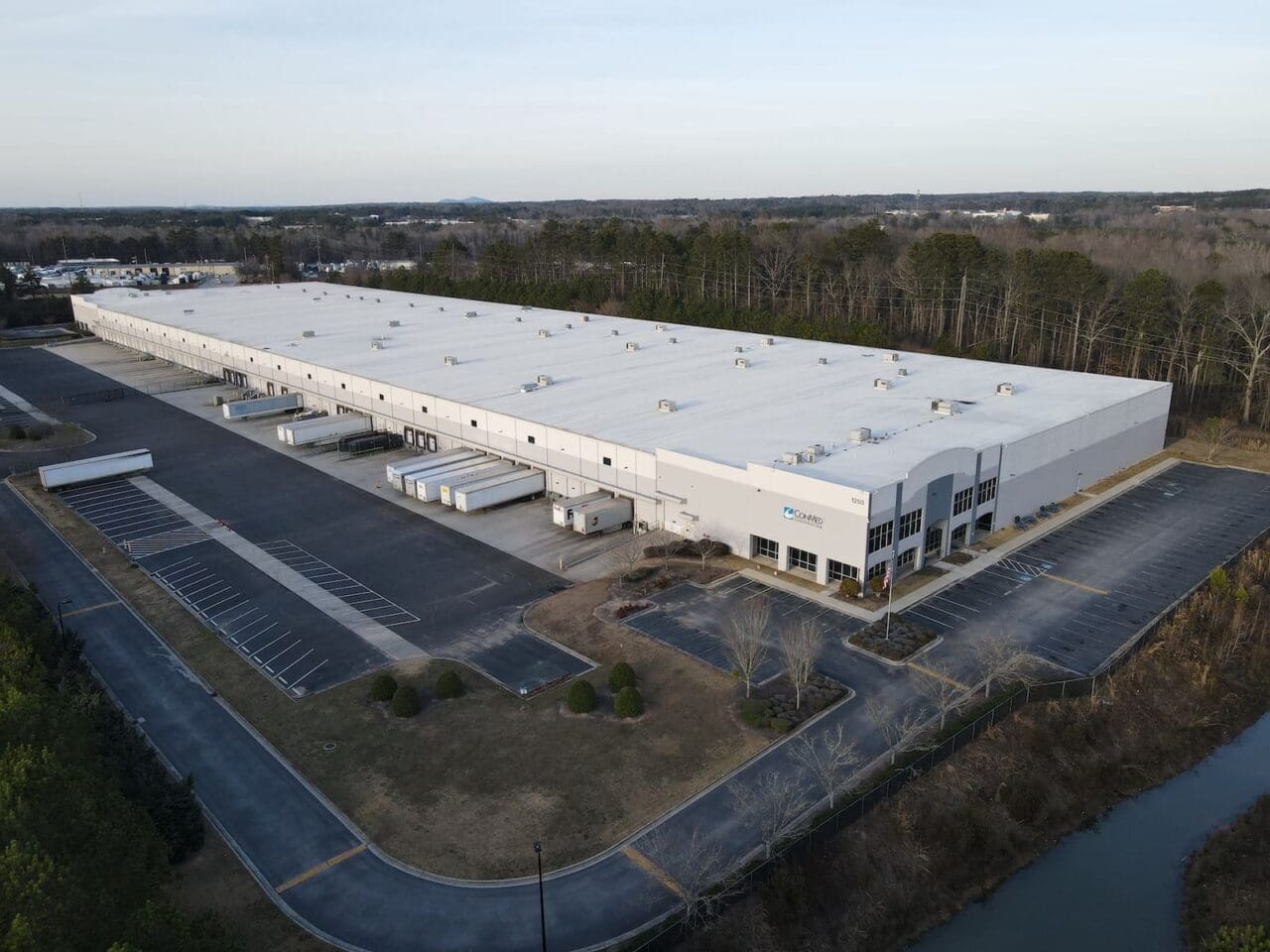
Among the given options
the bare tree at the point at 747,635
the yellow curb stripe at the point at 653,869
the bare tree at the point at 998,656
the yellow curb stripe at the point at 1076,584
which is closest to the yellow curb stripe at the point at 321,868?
the yellow curb stripe at the point at 653,869

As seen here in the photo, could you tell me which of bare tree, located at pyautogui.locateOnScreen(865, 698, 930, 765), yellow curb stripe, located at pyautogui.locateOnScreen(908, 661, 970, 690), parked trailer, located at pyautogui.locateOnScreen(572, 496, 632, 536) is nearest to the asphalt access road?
parked trailer, located at pyautogui.locateOnScreen(572, 496, 632, 536)

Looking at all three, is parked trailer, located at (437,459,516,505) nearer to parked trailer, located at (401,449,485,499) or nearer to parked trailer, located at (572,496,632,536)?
parked trailer, located at (401,449,485,499)

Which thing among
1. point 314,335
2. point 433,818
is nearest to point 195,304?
point 314,335

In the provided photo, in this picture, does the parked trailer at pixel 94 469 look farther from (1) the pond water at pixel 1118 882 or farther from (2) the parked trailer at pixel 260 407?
(1) the pond water at pixel 1118 882

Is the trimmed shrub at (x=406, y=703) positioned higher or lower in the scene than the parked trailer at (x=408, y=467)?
lower

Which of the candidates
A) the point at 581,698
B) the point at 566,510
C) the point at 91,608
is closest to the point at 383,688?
the point at 581,698

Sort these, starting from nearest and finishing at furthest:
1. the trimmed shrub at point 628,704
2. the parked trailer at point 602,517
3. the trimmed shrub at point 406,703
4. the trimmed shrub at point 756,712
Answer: the trimmed shrub at point 756,712 < the trimmed shrub at point 628,704 < the trimmed shrub at point 406,703 < the parked trailer at point 602,517
